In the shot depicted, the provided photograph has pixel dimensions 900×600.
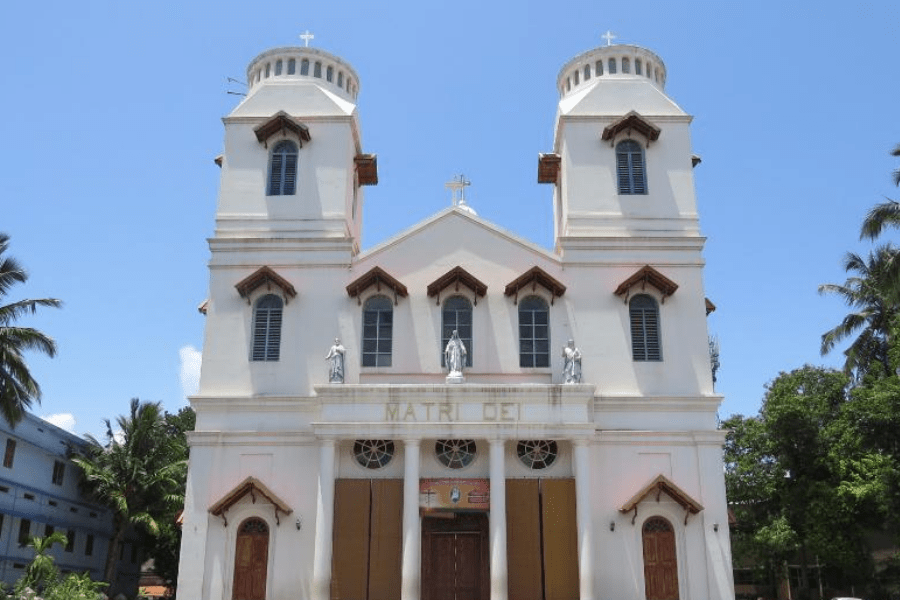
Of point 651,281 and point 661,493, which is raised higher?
point 651,281

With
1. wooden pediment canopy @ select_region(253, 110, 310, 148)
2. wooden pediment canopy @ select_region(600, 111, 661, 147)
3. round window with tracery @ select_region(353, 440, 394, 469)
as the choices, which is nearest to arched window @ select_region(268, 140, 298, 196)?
wooden pediment canopy @ select_region(253, 110, 310, 148)

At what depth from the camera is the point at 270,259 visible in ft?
81.8

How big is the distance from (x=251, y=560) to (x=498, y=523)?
6401 mm

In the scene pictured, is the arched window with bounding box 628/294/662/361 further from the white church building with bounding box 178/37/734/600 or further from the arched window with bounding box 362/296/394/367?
the arched window with bounding box 362/296/394/367

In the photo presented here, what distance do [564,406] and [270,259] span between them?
9319 mm

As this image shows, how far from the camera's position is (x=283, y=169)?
1025 inches

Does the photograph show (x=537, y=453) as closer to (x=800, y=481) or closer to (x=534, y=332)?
(x=534, y=332)

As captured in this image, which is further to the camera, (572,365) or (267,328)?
(267,328)

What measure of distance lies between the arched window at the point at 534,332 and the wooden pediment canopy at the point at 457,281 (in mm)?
1247

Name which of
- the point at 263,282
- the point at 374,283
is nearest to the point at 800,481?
the point at 374,283

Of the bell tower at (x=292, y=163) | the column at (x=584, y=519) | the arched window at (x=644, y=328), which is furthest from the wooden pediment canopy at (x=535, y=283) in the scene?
the bell tower at (x=292, y=163)

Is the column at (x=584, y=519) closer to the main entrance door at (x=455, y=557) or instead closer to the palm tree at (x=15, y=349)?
the main entrance door at (x=455, y=557)

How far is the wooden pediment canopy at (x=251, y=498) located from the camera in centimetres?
2208

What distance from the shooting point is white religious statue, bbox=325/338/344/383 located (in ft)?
74.8
